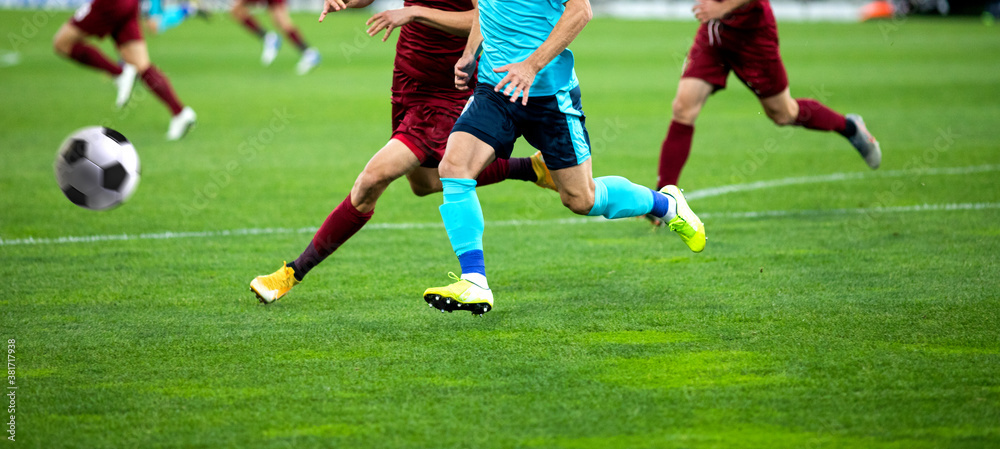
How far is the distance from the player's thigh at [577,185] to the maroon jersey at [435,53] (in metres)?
0.84

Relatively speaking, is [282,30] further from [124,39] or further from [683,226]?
[683,226]

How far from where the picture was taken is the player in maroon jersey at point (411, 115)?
16.0ft

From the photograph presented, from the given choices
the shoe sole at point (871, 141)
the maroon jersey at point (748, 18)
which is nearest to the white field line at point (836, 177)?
the shoe sole at point (871, 141)

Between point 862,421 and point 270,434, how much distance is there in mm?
2034

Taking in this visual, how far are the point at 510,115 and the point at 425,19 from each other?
29.3 inches

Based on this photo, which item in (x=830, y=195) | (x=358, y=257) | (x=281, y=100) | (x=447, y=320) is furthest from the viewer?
(x=281, y=100)

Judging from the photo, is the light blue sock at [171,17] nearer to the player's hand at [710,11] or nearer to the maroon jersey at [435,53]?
the player's hand at [710,11]

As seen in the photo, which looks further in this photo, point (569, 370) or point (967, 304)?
point (967, 304)

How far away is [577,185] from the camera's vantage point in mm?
4723

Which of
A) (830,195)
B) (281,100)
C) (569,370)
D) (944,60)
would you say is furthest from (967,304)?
(944,60)

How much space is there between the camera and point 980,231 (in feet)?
21.5

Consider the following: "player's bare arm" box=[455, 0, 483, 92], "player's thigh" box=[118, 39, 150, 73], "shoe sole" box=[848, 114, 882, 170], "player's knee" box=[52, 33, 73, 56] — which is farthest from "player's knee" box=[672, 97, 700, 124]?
"player's knee" box=[52, 33, 73, 56]

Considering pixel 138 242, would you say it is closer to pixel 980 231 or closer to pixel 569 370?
pixel 569 370

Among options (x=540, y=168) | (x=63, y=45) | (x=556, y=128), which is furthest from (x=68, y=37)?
(x=556, y=128)
